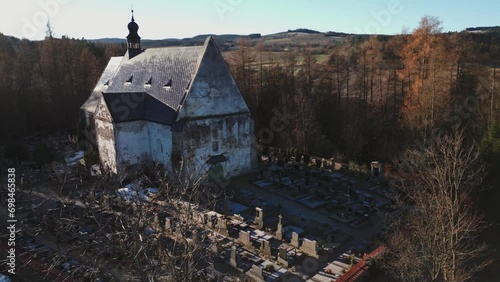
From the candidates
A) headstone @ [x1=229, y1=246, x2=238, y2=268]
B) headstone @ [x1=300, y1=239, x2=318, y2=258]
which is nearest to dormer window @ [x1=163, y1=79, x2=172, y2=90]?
headstone @ [x1=229, y1=246, x2=238, y2=268]

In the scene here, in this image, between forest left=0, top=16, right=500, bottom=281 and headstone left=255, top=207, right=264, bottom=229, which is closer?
headstone left=255, top=207, right=264, bottom=229

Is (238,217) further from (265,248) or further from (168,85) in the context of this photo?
(168,85)

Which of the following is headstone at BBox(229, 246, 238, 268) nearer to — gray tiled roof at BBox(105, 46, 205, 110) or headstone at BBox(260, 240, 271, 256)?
headstone at BBox(260, 240, 271, 256)

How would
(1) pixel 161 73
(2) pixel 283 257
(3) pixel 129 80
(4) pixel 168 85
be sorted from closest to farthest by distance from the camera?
1. (2) pixel 283 257
2. (4) pixel 168 85
3. (1) pixel 161 73
4. (3) pixel 129 80

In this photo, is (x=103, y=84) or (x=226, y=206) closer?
(x=226, y=206)

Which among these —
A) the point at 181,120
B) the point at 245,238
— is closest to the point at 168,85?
the point at 181,120

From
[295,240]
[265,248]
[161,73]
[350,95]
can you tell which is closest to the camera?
[265,248]

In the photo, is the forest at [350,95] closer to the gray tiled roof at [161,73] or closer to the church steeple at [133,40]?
the gray tiled roof at [161,73]

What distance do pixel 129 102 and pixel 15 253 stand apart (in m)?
13.5

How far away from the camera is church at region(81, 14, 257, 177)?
26438 millimetres

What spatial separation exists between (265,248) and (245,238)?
1.37 meters

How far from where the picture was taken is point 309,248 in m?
18.1

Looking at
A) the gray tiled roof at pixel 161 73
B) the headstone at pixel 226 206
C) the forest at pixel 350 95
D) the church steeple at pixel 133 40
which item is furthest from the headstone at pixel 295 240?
the church steeple at pixel 133 40

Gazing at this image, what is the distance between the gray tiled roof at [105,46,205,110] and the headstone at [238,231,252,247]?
11213 mm
